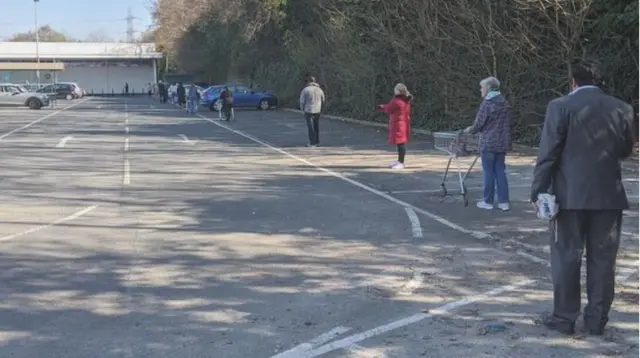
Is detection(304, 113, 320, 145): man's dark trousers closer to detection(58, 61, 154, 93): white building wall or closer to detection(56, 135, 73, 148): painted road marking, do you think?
detection(56, 135, 73, 148): painted road marking

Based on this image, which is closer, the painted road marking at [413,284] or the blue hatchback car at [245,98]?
the painted road marking at [413,284]

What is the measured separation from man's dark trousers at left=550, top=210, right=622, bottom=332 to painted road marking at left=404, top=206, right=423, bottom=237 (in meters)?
3.38

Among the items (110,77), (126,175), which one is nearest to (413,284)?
(126,175)

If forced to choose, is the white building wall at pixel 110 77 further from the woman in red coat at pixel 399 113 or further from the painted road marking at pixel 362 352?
the painted road marking at pixel 362 352

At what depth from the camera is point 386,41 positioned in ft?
79.2

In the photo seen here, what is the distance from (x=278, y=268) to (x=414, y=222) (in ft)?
8.89

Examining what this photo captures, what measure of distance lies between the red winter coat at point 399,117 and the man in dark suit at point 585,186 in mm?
8744

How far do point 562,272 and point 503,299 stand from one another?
924mm

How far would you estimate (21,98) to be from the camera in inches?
2045

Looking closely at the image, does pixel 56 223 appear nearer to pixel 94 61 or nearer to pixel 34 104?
pixel 34 104

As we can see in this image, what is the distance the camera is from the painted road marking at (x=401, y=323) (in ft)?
16.0

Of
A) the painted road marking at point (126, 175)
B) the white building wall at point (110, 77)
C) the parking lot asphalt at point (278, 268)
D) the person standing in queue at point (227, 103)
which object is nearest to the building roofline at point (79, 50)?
the white building wall at point (110, 77)

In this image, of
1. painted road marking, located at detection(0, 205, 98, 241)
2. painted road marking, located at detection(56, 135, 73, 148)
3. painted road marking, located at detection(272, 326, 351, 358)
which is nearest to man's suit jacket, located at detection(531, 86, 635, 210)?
painted road marking, located at detection(272, 326, 351, 358)

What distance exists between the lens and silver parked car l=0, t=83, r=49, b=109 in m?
51.3
